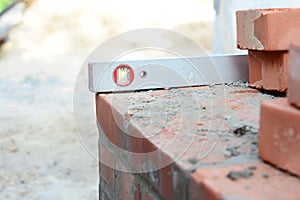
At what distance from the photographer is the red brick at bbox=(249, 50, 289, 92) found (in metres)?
0.84

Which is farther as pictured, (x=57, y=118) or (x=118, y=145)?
(x=57, y=118)

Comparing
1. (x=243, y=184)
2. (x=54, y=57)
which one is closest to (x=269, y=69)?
(x=243, y=184)

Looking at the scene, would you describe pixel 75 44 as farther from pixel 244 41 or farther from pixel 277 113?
pixel 277 113

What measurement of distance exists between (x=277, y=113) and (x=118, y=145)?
1.14ft

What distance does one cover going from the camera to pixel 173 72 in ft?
3.10

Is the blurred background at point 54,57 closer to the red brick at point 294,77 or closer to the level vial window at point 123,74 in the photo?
the level vial window at point 123,74

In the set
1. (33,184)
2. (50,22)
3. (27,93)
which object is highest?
(50,22)

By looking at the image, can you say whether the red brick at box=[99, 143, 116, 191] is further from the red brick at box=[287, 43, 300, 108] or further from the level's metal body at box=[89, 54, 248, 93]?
the red brick at box=[287, 43, 300, 108]

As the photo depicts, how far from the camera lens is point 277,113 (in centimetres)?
51

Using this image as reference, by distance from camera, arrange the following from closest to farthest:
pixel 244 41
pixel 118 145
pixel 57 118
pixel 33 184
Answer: pixel 118 145, pixel 244 41, pixel 33 184, pixel 57 118

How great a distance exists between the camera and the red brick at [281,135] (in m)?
0.48

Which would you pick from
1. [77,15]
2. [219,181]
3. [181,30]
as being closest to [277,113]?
[219,181]

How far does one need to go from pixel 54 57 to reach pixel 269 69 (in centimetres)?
461

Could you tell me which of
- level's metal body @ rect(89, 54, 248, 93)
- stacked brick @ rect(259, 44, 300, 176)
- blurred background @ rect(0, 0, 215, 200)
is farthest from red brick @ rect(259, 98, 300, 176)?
blurred background @ rect(0, 0, 215, 200)
